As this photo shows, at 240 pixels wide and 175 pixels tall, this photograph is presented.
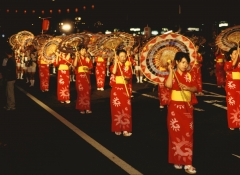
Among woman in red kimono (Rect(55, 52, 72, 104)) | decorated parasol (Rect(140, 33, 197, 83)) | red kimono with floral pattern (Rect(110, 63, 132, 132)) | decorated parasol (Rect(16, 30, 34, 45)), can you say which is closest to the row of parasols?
decorated parasol (Rect(140, 33, 197, 83))

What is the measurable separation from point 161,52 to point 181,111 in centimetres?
94

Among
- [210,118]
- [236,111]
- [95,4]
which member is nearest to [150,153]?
[236,111]

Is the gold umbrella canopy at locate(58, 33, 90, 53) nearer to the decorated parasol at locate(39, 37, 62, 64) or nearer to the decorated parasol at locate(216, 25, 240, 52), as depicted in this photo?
the decorated parasol at locate(39, 37, 62, 64)

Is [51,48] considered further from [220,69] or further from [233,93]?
[220,69]

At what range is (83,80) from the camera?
1009 centimetres

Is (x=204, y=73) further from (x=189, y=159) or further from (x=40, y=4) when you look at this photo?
(x=189, y=159)

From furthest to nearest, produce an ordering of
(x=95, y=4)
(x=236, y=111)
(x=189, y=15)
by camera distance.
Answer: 1. (x=189, y=15)
2. (x=95, y=4)
3. (x=236, y=111)

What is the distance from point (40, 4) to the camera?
24688mm

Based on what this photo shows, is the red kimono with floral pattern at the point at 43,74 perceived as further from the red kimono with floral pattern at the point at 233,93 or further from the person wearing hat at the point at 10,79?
the red kimono with floral pattern at the point at 233,93

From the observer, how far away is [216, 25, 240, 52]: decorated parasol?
23.4 ft

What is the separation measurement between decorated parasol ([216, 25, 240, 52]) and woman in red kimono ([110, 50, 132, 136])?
2.17 meters

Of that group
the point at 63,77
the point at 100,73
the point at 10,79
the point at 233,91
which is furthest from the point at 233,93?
the point at 100,73

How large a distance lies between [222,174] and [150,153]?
56.5 inches

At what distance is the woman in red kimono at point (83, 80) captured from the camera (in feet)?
32.8
